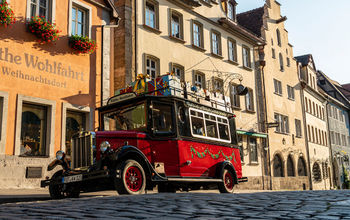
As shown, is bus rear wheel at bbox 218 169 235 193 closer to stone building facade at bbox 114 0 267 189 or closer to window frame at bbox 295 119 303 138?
stone building facade at bbox 114 0 267 189

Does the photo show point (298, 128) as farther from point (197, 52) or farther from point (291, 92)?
point (197, 52)

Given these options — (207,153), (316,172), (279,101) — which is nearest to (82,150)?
(207,153)

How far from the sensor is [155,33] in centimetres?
1812

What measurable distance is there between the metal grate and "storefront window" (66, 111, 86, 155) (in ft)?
14.3

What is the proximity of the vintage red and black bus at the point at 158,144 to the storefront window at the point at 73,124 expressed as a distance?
10.7ft

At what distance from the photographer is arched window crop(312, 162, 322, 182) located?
34.5 meters

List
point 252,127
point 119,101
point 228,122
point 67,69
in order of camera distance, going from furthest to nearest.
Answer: point 252,127
point 67,69
point 228,122
point 119,101

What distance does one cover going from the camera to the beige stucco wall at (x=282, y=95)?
1080 inches

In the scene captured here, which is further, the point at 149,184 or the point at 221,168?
the point at 221,168

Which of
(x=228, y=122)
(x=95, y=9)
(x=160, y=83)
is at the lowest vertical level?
(x=228, y=122)

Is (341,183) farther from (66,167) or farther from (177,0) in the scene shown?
(66,167)

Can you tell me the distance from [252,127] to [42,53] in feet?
51.0

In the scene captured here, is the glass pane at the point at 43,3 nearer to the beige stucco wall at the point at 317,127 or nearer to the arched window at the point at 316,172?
the beige stucco wall at the point at 317,127

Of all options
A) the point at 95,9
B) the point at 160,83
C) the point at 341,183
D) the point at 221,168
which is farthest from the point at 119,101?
the point at 341,183
